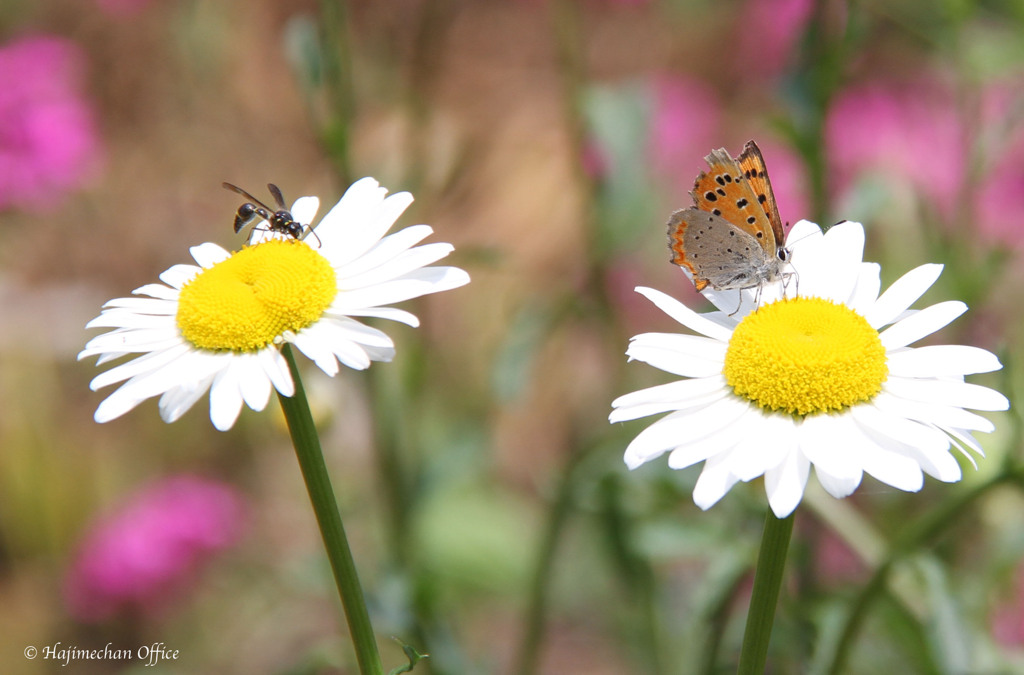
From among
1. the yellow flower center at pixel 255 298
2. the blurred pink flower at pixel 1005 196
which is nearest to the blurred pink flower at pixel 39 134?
the yellow flower center at pixel 255 298

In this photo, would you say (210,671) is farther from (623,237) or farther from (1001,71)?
(1001,71)

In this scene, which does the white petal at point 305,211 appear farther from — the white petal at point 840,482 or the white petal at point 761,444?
the white petal at point 840,482

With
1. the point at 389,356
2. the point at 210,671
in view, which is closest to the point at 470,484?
the point at 210,671

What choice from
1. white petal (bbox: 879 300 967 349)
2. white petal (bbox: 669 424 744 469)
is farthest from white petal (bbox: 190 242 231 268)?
white petal (bbox: 879 300 967 349)

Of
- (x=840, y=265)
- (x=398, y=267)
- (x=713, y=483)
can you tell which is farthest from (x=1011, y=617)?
(x=398, y=267)

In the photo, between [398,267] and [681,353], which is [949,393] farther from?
[398,267]
